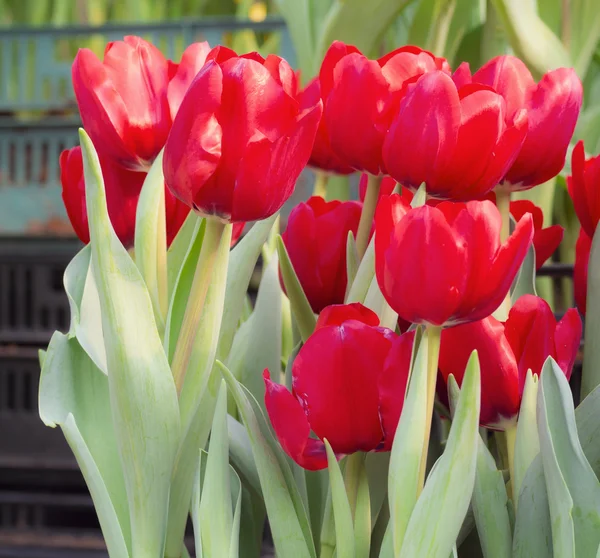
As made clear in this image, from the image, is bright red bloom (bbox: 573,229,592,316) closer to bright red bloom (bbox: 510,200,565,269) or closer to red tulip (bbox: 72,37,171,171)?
bright red bloom (bbox: 510,200,565,269)

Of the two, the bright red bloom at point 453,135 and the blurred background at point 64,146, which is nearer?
the bright red bloom at point 453,135

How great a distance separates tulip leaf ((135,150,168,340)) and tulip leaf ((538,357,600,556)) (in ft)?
0.48

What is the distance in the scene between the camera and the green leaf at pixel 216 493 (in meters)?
0.26

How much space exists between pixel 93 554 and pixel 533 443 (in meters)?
0.37

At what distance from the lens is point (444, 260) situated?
8.3 inches

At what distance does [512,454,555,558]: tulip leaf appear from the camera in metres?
0.24

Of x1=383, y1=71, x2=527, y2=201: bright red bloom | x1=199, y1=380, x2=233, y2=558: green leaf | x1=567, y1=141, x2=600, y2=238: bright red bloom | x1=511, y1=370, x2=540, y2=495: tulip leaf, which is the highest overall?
x1=383, y1=71, x2=527, y2=201: bright red bloom

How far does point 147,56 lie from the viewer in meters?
0.28

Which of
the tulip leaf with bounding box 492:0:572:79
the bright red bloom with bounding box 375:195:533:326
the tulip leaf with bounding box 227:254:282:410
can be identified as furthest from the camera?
the tulip leaf with bounding box 492:0:572:79

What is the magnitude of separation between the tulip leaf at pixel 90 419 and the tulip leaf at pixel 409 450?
10 cm

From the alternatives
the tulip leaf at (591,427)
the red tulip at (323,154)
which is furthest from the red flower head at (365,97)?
the tulip leaf at (591,427)

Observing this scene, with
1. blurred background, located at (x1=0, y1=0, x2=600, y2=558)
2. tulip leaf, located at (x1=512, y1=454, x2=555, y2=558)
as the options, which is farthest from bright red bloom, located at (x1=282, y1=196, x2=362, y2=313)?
blurred background, located at (x1=0, y1=0, x2=600, y2=558)

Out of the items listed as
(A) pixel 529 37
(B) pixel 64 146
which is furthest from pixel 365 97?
(B) pixel 64 146

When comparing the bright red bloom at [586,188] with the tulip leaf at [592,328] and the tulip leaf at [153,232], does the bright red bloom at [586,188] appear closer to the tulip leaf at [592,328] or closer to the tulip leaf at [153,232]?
the tulip leaf at [592,328]
